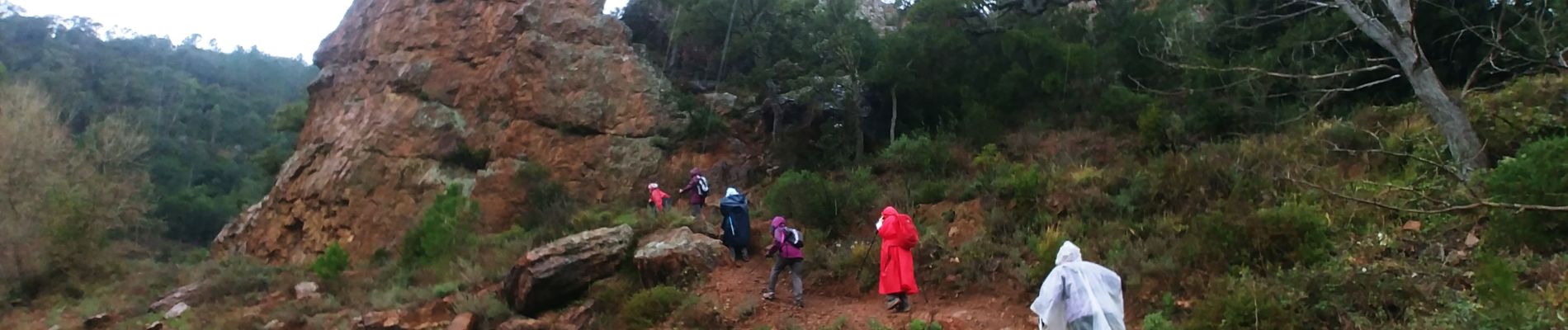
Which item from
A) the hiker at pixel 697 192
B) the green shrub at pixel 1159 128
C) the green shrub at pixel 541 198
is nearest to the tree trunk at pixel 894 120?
the hiker at pixel 697 192

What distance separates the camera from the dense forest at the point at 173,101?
35.3 meters

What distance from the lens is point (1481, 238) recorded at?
7910 millimetres

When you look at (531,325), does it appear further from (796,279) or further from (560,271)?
(796,279)

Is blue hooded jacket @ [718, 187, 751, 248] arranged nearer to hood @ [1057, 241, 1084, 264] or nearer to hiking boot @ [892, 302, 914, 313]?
hiking boot @ [892, 302, 914, 313]

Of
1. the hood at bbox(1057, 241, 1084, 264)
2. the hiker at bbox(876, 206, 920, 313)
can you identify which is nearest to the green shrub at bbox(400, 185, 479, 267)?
the hiker at bbox(876, 206, 920, 313)

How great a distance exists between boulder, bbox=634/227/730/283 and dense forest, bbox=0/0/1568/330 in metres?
0.20

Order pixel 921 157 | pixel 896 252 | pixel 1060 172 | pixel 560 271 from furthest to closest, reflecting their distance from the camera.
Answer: pixel 921 157, pixel 1060 172, pixel 560 271, pixel 896 252

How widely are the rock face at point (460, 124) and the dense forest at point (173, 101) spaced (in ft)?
28.4

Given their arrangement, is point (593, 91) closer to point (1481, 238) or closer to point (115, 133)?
point (115, 133)

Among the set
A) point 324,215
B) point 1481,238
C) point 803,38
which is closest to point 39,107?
point 324,215

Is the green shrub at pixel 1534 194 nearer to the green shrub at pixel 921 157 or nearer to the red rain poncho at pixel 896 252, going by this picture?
the red rain poncho at pixel 896 252

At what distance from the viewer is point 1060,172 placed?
13.2 m

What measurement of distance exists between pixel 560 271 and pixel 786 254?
2.85 meters

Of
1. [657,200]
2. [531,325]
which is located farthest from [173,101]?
[531,325]
